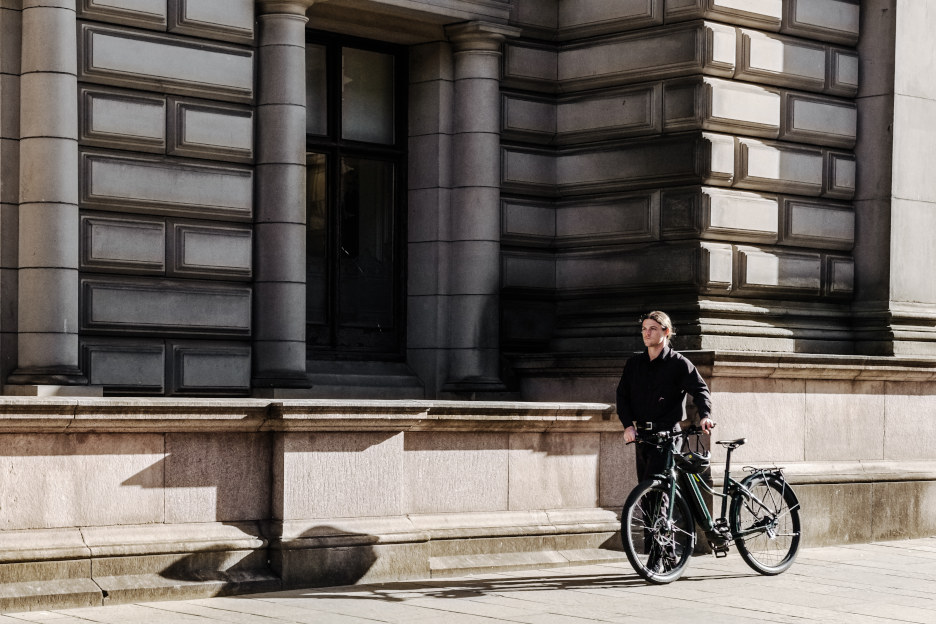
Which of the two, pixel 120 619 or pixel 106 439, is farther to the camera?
pixel 106 439

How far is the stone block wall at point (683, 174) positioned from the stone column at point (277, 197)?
2521 mm

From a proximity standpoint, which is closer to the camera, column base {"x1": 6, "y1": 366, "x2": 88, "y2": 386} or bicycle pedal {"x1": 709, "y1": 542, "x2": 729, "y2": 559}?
bicycle pedal {"x1": 709, "y1": 542, "x2": 729, "y2": 559}

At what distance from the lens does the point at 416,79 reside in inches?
655

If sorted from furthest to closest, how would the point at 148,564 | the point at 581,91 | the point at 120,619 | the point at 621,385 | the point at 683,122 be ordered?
the point at 581,91, the point at 683,122, the point at 621,385, the point at 148,564, the point at 120,619

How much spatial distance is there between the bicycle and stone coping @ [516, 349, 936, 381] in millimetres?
1717

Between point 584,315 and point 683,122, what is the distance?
2251 mm

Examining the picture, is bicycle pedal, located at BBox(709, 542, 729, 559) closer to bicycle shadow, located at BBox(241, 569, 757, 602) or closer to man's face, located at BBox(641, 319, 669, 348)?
bicycle shadow, located at BBox(241, 569, 757, 602)

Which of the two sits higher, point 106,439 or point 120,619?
point 106,439

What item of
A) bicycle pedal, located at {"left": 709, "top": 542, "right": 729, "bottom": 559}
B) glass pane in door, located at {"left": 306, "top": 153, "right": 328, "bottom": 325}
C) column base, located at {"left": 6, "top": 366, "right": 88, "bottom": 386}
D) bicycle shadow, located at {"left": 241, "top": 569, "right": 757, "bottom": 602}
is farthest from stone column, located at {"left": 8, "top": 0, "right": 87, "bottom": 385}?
bicycle pedal, located at {"left": 709, "top": 542, "right": 729, "bottom": 559}

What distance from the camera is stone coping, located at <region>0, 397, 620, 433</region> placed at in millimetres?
10258

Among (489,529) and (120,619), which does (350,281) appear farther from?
(120,619)

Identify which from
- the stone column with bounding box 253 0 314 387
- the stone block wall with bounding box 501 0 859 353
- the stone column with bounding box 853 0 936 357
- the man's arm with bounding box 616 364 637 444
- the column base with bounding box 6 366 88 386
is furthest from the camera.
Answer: the stone column with bounding box 853 0 936 357

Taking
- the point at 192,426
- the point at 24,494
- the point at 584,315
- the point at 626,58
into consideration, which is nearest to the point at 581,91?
the point at 626,58

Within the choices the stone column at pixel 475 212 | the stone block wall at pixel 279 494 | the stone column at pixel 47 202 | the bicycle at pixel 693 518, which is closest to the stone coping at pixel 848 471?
the bicycle at pixel 693 518
